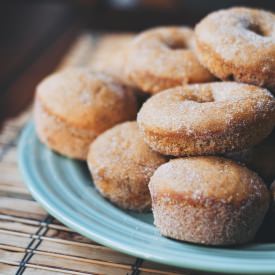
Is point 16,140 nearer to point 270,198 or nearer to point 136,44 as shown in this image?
point 136,44

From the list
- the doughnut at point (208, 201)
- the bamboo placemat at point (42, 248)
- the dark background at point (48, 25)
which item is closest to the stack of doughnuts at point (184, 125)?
the doughnut at point (208, 201)

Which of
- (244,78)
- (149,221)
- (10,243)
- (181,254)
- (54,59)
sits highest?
(244,78)

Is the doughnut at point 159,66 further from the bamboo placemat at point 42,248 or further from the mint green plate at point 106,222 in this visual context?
the bamboo placemat at point 42,248

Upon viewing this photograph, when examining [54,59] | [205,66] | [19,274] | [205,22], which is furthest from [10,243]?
[54,59]

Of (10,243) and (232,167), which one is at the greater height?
(232,167)

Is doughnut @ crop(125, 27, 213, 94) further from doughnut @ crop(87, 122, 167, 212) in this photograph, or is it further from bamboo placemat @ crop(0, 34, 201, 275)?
bamboo placemat @ crop(0, 34, 201, 275)

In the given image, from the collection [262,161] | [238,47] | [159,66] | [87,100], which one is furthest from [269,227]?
[87,100]
